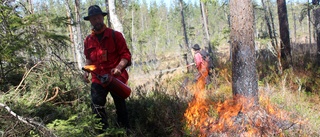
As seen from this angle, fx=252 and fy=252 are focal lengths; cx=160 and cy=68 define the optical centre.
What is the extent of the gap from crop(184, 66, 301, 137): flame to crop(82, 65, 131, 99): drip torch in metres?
1.17

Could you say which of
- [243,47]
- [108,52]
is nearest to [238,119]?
[243,47]

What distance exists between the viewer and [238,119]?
3.87 meters

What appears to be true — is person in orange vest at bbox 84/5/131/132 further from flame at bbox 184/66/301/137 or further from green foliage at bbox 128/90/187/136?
flame at bbox 184/66/301/137

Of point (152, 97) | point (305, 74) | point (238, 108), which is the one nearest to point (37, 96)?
point (152, 97)

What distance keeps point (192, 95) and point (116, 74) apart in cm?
233

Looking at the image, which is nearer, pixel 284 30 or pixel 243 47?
pixel 243 47

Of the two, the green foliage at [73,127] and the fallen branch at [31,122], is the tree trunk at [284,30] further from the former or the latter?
the fallen branch at [31,122]

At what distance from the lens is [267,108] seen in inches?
161

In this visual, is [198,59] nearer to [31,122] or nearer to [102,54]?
[102,54]

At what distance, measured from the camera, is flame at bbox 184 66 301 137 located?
3580 mm

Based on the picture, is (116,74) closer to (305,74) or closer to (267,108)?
(267,108)

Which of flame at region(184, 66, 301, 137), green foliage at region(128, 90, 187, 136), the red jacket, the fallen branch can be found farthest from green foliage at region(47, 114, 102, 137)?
flame at region(184, 66, 301, 137)

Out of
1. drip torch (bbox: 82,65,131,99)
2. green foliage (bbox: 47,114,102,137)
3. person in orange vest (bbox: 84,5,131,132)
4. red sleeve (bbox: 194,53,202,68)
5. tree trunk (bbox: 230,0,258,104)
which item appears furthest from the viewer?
red sleeve (bbox: 194,53,202,68)

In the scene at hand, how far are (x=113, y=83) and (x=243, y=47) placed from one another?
209cm
